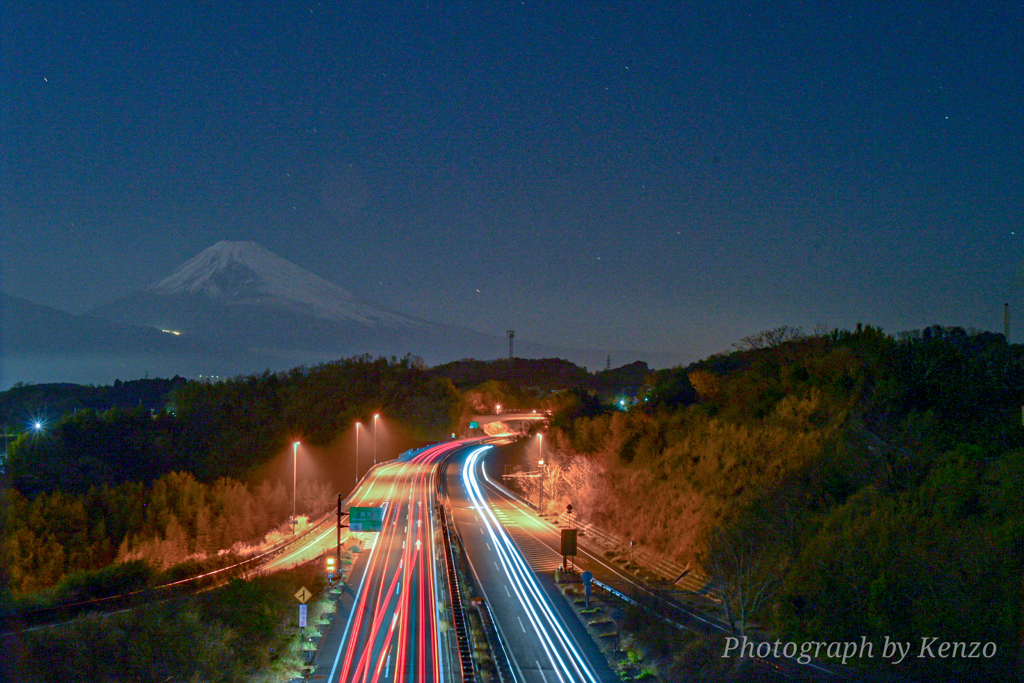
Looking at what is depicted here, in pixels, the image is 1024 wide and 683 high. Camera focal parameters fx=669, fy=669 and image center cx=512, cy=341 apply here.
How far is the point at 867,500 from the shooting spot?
62.1 feet

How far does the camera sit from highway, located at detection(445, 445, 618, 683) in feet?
48.7

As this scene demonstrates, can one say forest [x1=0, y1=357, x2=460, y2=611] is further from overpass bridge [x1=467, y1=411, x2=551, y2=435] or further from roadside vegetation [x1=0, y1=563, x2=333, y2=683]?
roadside vegetation [x1=0, y1=563, x2=333, y2=683]

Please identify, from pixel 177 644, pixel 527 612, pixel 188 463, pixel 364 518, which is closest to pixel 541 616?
pixel 527 612

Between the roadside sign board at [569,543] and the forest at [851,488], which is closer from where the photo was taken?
the forest at [851,488]

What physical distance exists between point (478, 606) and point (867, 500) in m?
11.3

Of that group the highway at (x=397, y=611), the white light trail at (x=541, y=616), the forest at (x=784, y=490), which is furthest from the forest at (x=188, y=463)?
the white light trail at (x=541, y=616)

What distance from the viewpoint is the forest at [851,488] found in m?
13.7

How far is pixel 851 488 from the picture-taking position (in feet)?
68.8

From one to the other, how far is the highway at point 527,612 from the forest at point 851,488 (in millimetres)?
4185

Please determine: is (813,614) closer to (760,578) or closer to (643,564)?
(760,578)

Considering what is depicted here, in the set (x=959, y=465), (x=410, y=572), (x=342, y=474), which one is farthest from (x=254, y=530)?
(x=959, y=465)

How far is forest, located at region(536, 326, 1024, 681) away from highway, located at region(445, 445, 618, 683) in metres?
4.18

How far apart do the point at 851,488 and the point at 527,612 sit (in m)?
10.9

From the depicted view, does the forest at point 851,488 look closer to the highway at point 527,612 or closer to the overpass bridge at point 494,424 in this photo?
the highway at point 527,612
